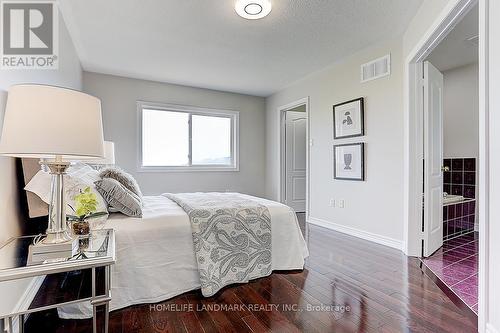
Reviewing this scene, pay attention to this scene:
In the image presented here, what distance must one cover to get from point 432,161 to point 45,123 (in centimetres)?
342

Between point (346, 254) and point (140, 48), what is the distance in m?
3.54

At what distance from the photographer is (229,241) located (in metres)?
2.20

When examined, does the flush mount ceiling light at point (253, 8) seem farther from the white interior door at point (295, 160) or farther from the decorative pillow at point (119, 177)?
the white interior door at point (295, 160)

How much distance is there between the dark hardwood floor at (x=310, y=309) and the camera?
1.65 metres

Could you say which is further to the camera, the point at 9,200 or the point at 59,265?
the point at 9,200

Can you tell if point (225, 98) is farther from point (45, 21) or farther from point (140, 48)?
point (45, 21)

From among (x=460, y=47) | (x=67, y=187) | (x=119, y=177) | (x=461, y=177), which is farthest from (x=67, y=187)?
(x=461, y=177)

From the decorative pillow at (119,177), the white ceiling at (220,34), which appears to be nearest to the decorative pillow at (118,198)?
the decorative pillow at (119,177)

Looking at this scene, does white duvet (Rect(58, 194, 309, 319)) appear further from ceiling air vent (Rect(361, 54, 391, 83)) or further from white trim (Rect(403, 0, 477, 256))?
ceiling air vent (Rect(361, 54, 391, 83))

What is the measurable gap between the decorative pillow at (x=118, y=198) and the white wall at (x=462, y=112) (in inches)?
191

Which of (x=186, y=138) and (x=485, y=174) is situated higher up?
(x=186, y=138)

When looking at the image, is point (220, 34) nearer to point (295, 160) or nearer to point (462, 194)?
point (295, 160)

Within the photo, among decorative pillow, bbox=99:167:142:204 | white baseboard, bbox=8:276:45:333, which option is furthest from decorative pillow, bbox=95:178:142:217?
white baseboard, bbox=8:276:45:333

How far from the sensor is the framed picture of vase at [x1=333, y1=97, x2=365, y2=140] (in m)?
Result: 3.64
